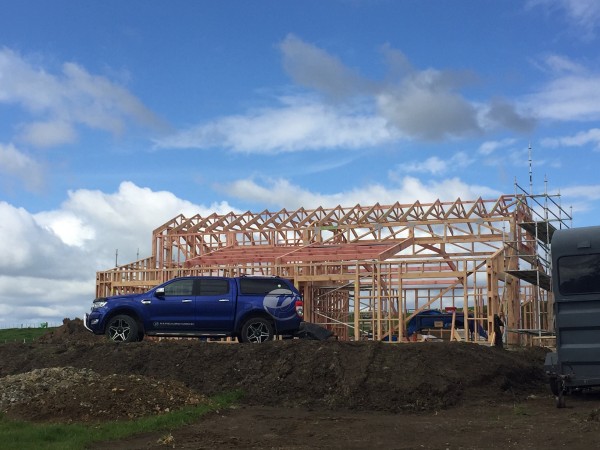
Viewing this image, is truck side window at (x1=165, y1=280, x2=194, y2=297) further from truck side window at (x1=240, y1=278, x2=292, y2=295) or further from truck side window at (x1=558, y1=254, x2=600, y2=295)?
truck side window at (x1=558, y1=254, x2=600, y2=295)

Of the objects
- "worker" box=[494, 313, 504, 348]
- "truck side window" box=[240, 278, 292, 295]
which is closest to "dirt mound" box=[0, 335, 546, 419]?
"truck side window" box=[240, 278, 292, 295]

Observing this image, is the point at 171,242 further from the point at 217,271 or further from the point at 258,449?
the point at 258,449

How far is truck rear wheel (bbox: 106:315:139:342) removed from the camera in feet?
58.8

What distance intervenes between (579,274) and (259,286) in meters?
8.12

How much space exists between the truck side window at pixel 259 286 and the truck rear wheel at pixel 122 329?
2.76 metres

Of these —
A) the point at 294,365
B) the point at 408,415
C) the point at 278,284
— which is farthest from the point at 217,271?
the point at 408,415

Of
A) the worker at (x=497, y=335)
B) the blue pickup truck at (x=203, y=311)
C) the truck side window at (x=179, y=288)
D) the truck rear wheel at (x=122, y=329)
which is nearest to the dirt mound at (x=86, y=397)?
the truck rear wheel at (x=122, y=329)

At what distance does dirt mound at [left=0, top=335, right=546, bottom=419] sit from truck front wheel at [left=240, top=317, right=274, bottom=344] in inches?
61.6

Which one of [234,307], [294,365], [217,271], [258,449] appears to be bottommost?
[258,449]

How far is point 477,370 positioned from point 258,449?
6250mm

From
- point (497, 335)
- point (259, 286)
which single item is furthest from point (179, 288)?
point (497, 335)

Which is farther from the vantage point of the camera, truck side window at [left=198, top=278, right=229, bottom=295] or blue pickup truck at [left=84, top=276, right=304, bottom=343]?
truck side window at [left=198, top=278, right=229, bottom=295]

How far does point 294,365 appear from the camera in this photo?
14633mm

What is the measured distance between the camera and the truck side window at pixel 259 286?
18.0 meters
